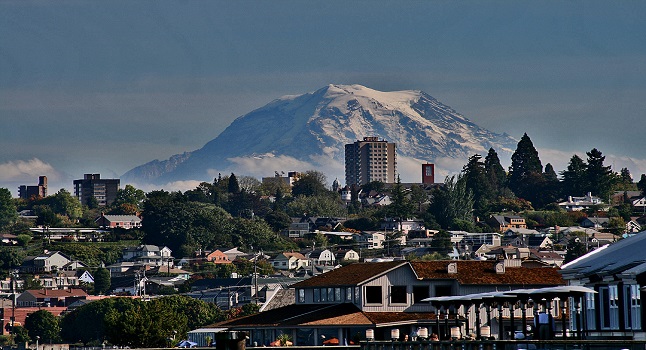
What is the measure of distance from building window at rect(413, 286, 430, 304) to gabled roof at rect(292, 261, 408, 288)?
2216 millimetres

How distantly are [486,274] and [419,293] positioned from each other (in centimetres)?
540

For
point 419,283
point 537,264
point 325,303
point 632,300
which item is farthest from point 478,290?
point 632,300

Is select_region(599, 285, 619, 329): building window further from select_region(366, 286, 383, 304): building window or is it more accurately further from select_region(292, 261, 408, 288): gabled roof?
select_region(292, 261, 408, 288): gabled roof

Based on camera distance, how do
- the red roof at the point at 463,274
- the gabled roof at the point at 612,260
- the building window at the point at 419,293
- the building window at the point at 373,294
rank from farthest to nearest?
the building window at the point at 419,293 → the building window at the point at 373,294 → the red roof at the point at 463,274 → the gabled roof at the point at 612,260

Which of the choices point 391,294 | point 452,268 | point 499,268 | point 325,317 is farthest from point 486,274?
point 325,317

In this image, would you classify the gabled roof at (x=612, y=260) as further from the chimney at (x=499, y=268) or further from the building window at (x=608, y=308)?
the chimney at (x=499, y=268)

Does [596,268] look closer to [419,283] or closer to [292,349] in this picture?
[292,349]

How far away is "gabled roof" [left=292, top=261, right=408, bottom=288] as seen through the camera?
360 ft

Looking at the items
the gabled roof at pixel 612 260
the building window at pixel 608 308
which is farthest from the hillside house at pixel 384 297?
the building window at pixel 608 308

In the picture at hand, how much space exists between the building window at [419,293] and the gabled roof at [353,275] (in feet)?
7.27

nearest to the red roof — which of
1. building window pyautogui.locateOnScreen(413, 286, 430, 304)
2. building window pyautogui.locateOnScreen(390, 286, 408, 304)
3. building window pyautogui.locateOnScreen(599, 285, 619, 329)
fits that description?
building window pyautogui.locateOnScreen(413, 286, 430, 304)

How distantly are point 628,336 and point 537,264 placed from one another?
6018cm

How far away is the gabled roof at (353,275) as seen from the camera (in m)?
110

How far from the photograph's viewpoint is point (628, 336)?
223 feet
